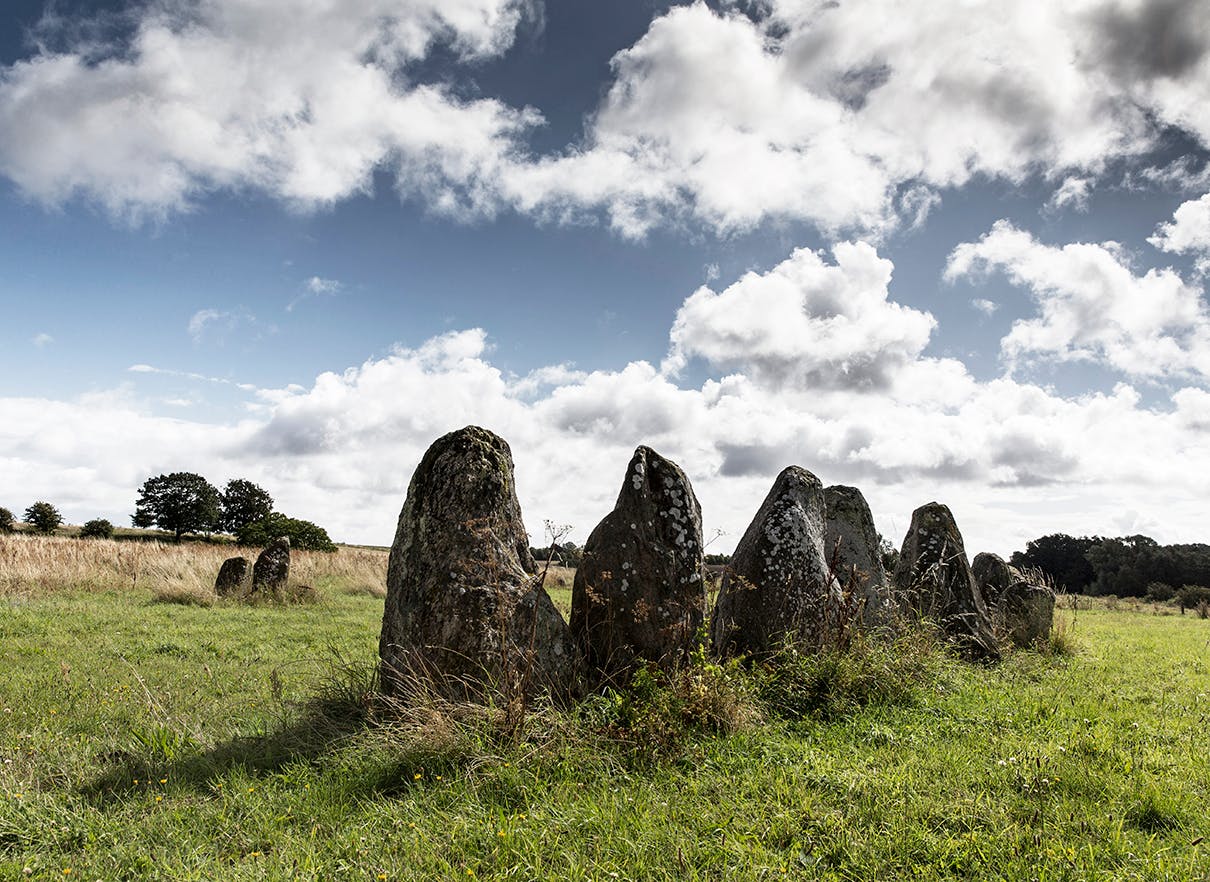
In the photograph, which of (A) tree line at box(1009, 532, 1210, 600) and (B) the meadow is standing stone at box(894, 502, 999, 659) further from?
(A) tree line at box(1009, 532, 1210, 600)

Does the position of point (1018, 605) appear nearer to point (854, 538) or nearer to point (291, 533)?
point (854, 538)

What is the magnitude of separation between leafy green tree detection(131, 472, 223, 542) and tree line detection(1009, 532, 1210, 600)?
72255 mm

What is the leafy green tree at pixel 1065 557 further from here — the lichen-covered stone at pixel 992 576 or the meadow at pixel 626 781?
the meadow at pixel 626 781

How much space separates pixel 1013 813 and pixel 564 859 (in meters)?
3.00

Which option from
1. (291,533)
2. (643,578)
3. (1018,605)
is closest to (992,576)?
(1018,605)

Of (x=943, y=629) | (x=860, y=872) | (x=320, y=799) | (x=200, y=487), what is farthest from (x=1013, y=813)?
(x=200, y=487)

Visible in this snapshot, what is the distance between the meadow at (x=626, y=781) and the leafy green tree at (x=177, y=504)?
224ft

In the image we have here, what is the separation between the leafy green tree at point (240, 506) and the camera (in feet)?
237

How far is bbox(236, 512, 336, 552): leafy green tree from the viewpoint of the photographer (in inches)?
1960

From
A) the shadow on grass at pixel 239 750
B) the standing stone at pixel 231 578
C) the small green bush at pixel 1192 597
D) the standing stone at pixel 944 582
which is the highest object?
the standing stone at pixel 944 582

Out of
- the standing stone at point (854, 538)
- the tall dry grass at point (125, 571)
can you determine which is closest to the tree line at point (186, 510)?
the tall dry grass at point (125, 571)

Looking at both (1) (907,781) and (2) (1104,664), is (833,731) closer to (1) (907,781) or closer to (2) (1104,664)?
(1) (907,781)

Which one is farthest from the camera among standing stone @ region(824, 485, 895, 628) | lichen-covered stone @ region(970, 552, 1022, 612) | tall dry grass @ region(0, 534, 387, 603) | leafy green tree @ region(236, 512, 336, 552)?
leafy green tree @ region(236, 512, 336, 552)

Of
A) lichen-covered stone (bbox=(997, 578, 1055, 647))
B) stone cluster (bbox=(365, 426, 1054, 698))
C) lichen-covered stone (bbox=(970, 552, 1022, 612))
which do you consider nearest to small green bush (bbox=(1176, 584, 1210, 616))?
lichen-covered stone (bbox=(970, 552, 1022, 612))
